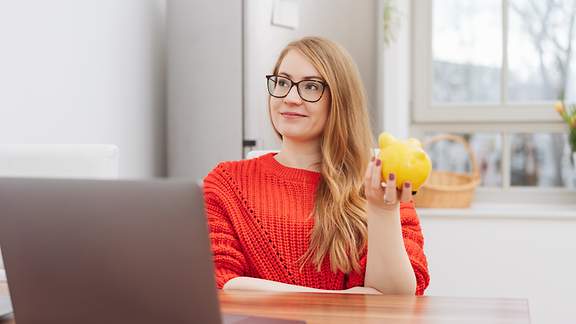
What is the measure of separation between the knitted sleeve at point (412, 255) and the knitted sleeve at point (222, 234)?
235 mm

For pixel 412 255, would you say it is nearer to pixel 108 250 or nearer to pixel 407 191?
pixel 407 191

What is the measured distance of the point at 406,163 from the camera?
1.02 m

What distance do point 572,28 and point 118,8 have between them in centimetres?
193

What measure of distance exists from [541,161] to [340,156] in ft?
6.29

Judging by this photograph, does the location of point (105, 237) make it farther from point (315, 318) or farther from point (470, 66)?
point (470, 66)

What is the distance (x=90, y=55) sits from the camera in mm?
2283

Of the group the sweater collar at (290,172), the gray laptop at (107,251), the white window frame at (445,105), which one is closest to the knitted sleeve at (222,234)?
the sweater collar at (290,172)

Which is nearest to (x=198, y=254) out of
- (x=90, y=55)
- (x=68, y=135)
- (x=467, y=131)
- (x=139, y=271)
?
(x=139, y=271)

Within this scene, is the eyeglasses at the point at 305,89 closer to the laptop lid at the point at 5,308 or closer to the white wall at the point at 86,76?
the laptop lid at the point at 5,308

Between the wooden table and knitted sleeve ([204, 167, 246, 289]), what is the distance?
0.88 ft

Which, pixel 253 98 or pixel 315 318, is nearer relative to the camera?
pixel 315 318

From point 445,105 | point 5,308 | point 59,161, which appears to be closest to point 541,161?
point 445,105

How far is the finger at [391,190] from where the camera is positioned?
1.03 metres

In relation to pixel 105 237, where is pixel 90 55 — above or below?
above
